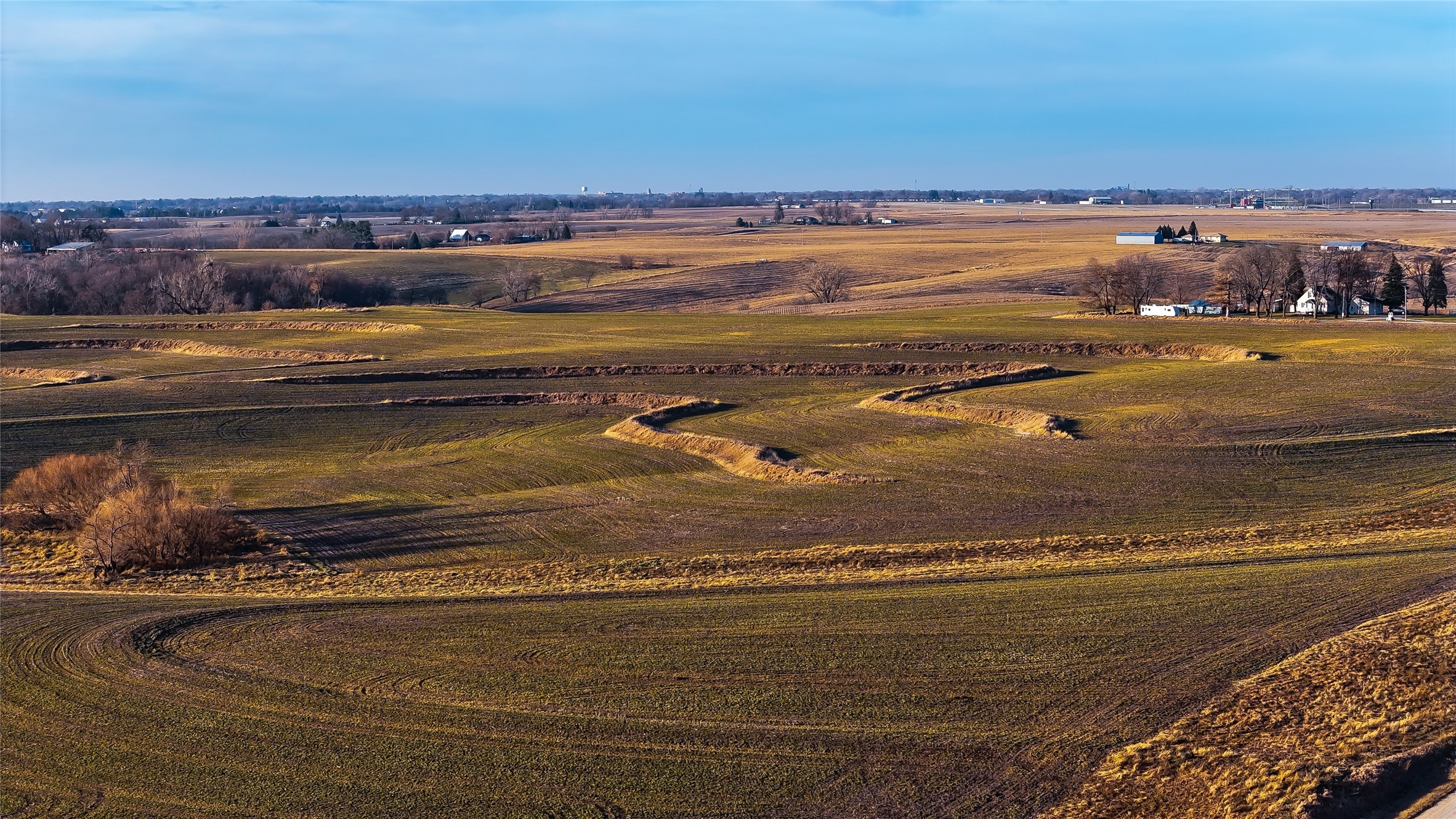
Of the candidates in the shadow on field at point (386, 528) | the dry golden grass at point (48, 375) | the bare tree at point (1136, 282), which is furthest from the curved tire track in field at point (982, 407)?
the dry golden grass at point (48, 375)

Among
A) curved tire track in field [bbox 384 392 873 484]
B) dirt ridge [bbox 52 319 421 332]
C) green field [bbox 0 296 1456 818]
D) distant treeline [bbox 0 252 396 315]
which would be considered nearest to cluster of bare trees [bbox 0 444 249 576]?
green field [bbox 0 296 1456 818]

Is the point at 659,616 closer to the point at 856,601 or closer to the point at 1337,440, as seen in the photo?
the point at 856,601

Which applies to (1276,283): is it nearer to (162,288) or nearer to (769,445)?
(769,445)

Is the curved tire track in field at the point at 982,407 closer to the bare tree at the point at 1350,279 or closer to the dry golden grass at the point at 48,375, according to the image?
the bare tree at the point at 1350,279

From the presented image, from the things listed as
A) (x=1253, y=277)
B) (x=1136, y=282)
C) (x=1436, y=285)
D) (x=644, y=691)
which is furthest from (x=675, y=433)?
(x=1436, y=285)

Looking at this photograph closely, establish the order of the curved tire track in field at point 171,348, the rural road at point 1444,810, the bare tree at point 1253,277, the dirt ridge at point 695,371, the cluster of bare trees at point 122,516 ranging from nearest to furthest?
the rural road at point 1444,810
the cluster of bare trees at point 122,516
the dirt ridge at point 695,371
the curved tire track in field at point 171,348
the bare tree at point 1253,277

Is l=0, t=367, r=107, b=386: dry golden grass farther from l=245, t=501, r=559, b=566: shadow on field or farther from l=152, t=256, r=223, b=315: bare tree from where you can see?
l=152, t=256, r=223, b=315: bare tree

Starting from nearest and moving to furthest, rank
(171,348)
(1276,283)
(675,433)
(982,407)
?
(675,433) < (982,407) < (171,348) < (1276,283)

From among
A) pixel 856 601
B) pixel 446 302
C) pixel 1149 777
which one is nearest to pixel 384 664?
pixel 856 601
